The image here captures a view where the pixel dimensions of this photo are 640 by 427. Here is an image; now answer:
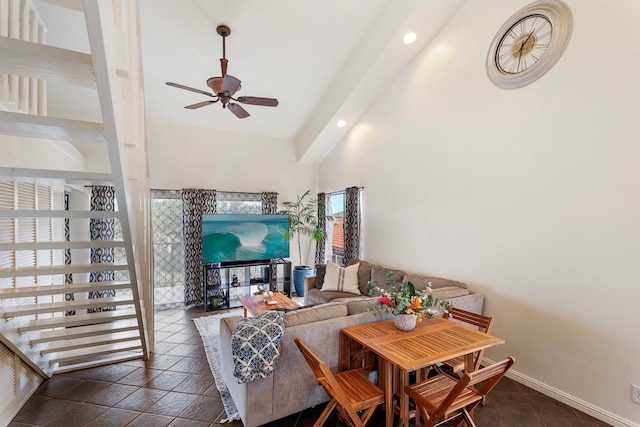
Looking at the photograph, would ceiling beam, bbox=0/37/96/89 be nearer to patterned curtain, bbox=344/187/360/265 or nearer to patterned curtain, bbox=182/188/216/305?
patterned curtain, bbox=344/187/360/265

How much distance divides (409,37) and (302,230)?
13.4 ft

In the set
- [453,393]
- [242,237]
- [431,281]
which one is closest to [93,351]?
[242,237]

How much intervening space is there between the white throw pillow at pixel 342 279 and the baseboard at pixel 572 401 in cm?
222

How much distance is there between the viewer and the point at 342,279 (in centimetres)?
463

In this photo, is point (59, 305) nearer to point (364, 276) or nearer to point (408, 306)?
point (408, 306)

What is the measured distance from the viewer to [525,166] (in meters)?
2.87

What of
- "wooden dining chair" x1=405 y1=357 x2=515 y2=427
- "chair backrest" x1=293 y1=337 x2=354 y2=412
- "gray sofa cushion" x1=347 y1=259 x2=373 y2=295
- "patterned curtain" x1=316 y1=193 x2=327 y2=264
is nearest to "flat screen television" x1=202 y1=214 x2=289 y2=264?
"patterned curtain" x1=316 y1=193 x2=327 y2=264

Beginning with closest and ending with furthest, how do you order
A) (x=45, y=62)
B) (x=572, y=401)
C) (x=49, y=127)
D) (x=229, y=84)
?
(x=45, y=62) → (x=49, y=127) → (x=572, y=401) → (x=229, y=84)

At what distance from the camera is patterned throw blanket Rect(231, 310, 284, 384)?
6.66 ft

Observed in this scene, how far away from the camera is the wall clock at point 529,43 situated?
8.60ft

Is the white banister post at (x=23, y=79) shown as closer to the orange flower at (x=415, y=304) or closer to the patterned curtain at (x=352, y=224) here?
the orange flower at (x=415, y=304)

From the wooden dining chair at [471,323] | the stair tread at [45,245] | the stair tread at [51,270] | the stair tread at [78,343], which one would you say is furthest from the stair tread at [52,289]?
the wooden dining chair at [471,323]

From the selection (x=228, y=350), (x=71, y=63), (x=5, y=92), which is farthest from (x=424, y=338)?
(x=5, y=92)

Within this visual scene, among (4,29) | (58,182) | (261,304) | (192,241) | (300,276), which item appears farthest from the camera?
(300,276)
